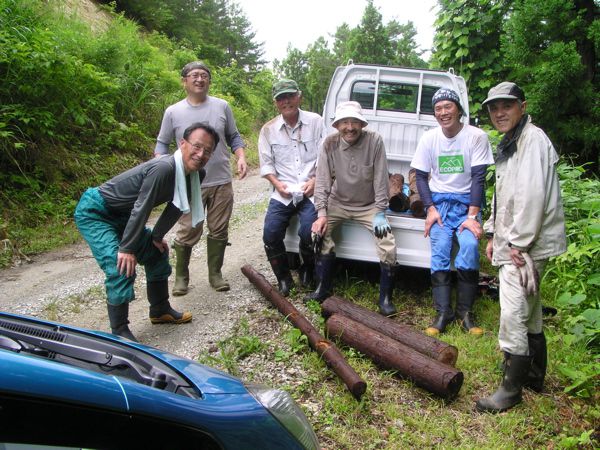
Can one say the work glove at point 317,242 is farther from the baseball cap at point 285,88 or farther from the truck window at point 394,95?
the truck window at point 394,95

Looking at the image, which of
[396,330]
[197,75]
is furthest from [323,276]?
[197,75]

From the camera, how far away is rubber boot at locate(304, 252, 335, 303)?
4.66 m

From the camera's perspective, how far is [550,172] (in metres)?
3.04

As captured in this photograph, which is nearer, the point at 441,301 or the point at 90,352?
the point at 90,352

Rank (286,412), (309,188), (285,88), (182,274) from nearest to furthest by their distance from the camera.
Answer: (286,412), (285,88), (309,188), (182,274)

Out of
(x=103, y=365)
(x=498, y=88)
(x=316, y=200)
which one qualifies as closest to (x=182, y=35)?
(x=316, y=200)

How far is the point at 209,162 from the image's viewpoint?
4.90 m

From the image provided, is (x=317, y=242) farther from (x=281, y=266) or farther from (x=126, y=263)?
(x=126, y=263)

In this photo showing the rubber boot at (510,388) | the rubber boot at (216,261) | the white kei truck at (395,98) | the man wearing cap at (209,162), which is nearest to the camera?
the rubber boot at (510,388)

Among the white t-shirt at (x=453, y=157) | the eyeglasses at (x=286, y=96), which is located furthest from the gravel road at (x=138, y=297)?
the white t-shirt at (x=453, y=157)

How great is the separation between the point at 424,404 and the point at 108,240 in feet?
8.47

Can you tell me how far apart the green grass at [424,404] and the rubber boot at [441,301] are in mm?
101

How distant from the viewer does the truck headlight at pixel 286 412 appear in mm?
1666

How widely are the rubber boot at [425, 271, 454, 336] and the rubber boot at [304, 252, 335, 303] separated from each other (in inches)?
37.9
